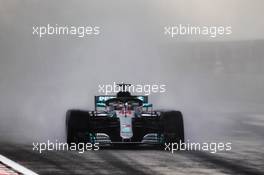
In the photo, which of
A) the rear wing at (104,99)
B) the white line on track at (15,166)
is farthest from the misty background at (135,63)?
the white line on track at (15,166)

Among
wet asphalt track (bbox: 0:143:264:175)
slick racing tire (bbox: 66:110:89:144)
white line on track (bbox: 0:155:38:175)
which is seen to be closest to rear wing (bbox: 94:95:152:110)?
slick racing tire (bbox: 66:110:89:144)

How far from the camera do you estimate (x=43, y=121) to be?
15.0 ft

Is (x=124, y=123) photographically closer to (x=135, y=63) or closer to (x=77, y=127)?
(x=77, y=127)

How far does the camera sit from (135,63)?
183 inches

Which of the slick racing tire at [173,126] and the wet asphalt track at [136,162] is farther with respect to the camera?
the slick racing tire at [173,126]

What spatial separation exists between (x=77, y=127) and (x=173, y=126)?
2.34 feet

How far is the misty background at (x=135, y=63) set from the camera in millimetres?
4617

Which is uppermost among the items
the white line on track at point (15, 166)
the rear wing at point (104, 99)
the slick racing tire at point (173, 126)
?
the rear wing at point (104, 99)

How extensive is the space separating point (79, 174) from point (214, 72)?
1.24 meters

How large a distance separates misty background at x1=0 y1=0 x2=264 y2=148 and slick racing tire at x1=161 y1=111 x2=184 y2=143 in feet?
0.16

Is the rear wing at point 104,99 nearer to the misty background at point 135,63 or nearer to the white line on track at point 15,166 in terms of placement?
the misty background at point 135,63

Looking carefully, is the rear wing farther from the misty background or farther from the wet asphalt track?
the wet asphalt track

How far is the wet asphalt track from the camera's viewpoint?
448 cm

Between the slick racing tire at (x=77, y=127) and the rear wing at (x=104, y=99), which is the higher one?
the rear wing at (x=104, y=99)
